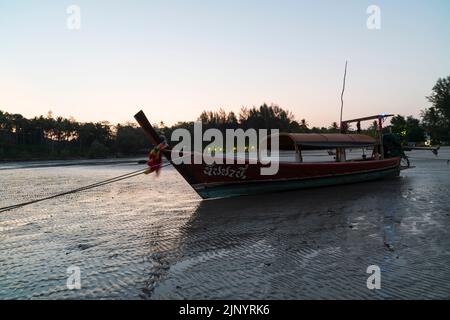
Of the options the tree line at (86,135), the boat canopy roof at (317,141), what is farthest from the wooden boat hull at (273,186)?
the tree line at (86,135)

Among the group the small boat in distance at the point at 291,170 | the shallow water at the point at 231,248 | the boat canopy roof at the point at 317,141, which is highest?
the boat canopy roof at the point at 317,141

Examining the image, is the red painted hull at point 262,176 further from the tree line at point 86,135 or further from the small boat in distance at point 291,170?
the tree line at point 86,135

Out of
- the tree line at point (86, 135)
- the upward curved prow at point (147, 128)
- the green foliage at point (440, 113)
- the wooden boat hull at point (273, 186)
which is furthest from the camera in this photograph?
the green foliage at point (440, 113)

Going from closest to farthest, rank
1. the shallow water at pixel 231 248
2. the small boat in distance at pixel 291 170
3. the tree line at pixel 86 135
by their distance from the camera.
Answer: the shallow water at pixel 231 248
the small boat in distance at pixel 291 170
the tree line at pixel 86 135

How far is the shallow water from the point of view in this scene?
4824mm

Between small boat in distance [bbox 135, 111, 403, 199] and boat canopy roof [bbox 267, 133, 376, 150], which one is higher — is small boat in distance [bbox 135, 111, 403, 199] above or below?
below

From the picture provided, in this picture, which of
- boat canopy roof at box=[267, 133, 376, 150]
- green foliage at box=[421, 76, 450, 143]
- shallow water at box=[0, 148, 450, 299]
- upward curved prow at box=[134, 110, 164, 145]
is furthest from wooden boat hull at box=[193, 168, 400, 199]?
green foliage at box=[421, 76, 450, 143]

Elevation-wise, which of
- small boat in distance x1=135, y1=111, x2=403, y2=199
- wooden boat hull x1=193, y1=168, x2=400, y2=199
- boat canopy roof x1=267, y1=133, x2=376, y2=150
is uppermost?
boat canopy roof x1=267, y1=133, x2=376, y2=150

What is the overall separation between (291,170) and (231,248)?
309 inches

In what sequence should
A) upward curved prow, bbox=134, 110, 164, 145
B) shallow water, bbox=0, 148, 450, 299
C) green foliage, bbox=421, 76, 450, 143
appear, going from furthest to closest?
green foliage, bbox=421, 76, 450, 143
upward curved prow, bbox=134, 110, 164, 145
shallow water, bbox=0, 148, 450, 299

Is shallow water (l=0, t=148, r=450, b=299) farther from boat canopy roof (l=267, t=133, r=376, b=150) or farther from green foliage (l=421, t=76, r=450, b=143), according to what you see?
green foliage (l=421, t=76, r=450, b=143)

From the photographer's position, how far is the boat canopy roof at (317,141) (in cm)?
1516

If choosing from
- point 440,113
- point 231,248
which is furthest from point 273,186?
point 440,113

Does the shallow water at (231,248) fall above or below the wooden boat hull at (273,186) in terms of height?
below
